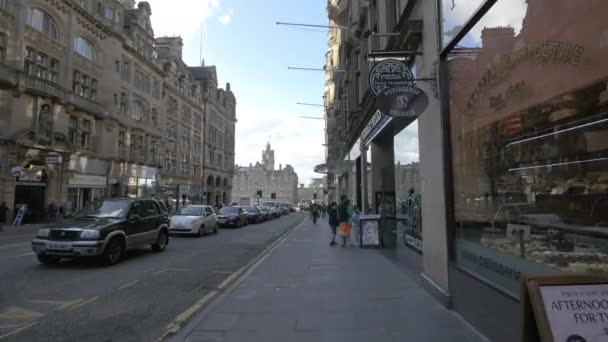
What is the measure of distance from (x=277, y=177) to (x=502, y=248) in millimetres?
119874

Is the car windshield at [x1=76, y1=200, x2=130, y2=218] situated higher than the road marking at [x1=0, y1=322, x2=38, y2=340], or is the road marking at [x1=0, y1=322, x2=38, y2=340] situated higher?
the car windshield at [x1=76, y1=200, x2=130, y2=218]

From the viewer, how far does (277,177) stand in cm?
12462

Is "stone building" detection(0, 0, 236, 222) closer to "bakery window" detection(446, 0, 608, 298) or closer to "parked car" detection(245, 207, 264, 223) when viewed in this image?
"parked car" detection(245, 207, 264, 223)

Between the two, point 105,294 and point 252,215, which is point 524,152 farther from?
point 252,215

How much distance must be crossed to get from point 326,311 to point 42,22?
36051mm

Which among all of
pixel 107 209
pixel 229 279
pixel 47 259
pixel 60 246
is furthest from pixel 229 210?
pixel 229 279

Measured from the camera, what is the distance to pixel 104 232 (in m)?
10.9

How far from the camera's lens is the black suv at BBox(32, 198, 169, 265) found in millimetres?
10469

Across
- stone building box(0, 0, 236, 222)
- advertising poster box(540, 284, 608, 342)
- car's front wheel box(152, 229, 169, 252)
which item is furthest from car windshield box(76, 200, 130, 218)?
stone building box(0, 0, 236, 222)

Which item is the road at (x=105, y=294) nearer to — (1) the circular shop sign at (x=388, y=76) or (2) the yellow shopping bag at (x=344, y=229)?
(2) the yellow shopping bag at (x=344, y=229)

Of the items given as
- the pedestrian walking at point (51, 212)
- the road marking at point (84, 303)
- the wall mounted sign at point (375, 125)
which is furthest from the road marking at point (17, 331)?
the pedestrian walking at point (51, 212)

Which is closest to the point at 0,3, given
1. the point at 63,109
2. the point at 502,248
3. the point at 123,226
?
the point at 63,109

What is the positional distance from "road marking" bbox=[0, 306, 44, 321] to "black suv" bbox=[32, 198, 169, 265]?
153 inches

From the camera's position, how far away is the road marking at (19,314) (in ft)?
20.3
